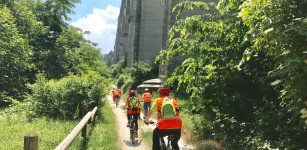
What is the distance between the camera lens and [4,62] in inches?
968

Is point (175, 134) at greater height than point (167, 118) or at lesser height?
lesser

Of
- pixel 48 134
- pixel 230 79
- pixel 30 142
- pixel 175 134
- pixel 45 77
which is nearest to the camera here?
pixel 30 142

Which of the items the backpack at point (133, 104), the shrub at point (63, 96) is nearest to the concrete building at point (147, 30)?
the shrub at point (63, 96)

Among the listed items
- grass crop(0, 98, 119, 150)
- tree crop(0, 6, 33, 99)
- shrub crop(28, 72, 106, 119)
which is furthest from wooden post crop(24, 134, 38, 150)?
tree crop(0, 6, 33, 99)

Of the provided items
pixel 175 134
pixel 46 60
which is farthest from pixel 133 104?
pixel 46 60

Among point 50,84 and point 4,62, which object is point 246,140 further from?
point 4,62

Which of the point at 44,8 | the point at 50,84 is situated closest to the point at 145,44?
the point at 44,8

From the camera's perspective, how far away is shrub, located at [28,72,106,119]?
1731 centimetres

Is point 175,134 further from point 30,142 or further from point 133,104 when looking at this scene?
point 133,104

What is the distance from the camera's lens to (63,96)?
57.8 ft

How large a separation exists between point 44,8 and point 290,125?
107 feet

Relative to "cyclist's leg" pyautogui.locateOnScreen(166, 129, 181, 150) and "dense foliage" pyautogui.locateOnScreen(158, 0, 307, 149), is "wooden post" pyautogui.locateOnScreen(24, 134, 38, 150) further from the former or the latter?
"dense foliage" pyautogui.locateOnScreen(158, 0, 307, 149)

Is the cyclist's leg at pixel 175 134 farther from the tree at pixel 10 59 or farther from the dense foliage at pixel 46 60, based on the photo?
the tree at pixel 10 59

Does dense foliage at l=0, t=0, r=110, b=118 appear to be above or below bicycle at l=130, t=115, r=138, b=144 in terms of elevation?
above
